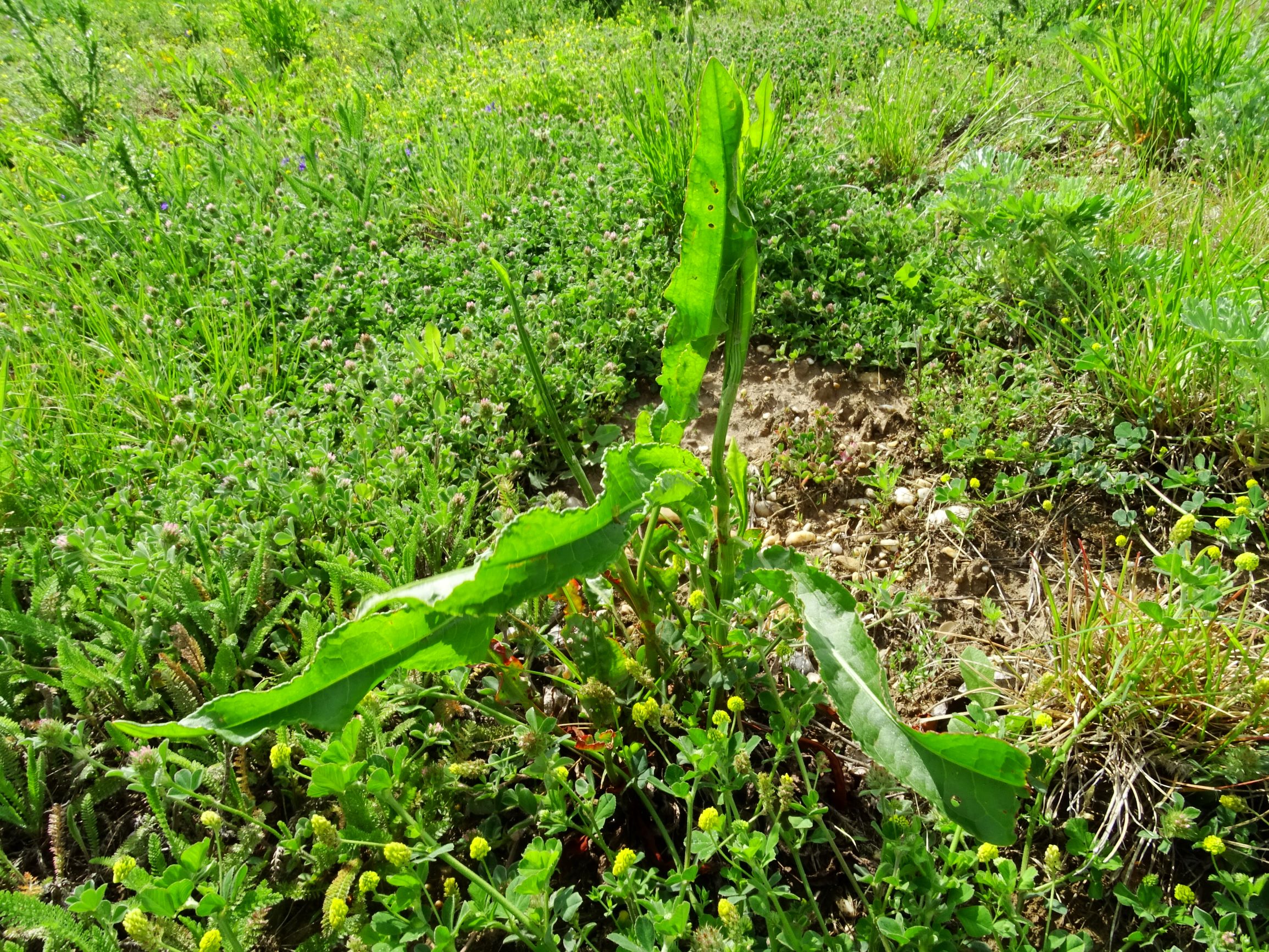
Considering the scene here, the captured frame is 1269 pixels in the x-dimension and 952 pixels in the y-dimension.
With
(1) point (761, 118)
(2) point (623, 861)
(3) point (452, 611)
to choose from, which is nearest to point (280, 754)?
(3) point (452, 611)

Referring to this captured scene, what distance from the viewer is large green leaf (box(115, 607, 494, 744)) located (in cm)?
119

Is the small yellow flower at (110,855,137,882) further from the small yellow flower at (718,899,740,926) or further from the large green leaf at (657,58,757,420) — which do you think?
the large green leaf at (657,58,757,420)

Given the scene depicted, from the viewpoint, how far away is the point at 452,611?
1.25 m

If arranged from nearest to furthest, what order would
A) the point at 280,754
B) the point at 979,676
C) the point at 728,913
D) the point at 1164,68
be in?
the point at 728,913 → the point at 280,754 → the point at 979,676 → the point at 1164,68

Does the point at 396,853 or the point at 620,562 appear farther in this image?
the point at 620,562

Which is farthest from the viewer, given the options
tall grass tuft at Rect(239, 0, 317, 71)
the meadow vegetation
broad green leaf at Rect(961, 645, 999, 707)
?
tall grass tuft at Rect(239, 0, 317, 71)

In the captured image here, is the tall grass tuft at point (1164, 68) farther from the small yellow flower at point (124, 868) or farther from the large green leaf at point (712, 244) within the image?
the small yellow flower at point (124, 868)

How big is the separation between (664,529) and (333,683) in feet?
2.51

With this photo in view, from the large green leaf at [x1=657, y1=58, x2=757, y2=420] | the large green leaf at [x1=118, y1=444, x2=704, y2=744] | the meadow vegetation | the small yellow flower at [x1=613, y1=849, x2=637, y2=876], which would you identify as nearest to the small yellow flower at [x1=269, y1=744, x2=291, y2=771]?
the meadow vegetation

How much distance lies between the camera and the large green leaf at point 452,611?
1.20 meters

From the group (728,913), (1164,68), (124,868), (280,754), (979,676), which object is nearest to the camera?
(728,913)

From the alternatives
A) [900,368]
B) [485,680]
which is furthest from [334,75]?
[485,680]

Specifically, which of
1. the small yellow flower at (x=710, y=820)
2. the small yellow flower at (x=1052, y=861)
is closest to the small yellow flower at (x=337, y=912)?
the small yellow flower at (x=710, y=820)

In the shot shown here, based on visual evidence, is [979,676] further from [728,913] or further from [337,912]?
[337,912]
